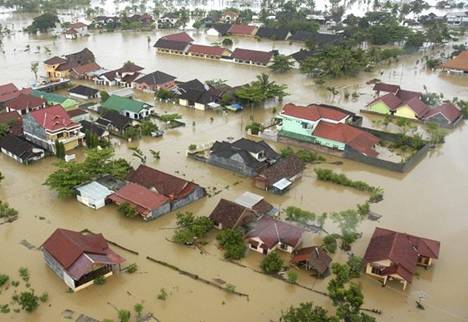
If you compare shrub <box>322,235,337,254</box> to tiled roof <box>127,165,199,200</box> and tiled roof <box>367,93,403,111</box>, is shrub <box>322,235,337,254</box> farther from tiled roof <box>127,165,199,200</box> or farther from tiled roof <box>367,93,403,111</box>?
tiled roof <box>367,93,403,111</box>

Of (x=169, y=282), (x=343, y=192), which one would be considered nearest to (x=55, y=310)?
(x=169, y=282)

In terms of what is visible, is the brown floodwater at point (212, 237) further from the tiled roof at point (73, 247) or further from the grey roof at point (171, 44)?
the grey roof at point (171, 44)

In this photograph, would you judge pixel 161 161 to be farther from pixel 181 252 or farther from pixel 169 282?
pixel 169 282

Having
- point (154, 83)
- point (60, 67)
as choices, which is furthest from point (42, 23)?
point (154, 83)

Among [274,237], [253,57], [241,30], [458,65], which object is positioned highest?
[458,65]

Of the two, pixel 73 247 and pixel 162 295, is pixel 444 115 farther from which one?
pixel 73 247

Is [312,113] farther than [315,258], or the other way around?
[312,113]
